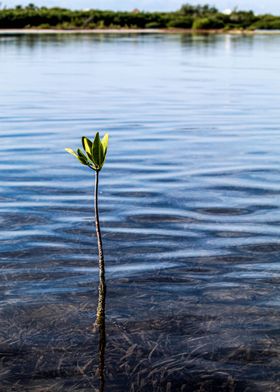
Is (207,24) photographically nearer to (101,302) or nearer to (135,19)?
(135,19)

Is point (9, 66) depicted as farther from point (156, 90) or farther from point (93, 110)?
point (93, 110)

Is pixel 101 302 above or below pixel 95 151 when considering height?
below

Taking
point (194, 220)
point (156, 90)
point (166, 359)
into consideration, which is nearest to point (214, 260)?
point (194, 220)

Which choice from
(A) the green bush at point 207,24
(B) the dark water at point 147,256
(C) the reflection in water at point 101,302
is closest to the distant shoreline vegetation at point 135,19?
(A) the green bush at point 207,24

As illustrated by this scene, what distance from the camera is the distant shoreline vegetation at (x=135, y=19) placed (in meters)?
69.1

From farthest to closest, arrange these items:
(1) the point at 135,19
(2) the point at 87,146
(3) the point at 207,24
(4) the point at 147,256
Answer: (1) the point at 135,19 → (3) the point at 207,24 → (4) the point at 147,256 → (2) the point at 87,146

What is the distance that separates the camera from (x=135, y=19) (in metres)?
75.8

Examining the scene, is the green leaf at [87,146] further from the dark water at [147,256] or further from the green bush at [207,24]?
the green bush at [207,24]

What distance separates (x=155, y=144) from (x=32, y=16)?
6192 centimetres

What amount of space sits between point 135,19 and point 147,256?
7294cm

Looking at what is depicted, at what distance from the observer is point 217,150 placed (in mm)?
9234

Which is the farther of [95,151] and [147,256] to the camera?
[147,256]

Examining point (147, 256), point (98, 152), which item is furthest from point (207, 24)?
point (98, 152)

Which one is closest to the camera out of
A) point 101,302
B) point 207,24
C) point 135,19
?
point 101,302
